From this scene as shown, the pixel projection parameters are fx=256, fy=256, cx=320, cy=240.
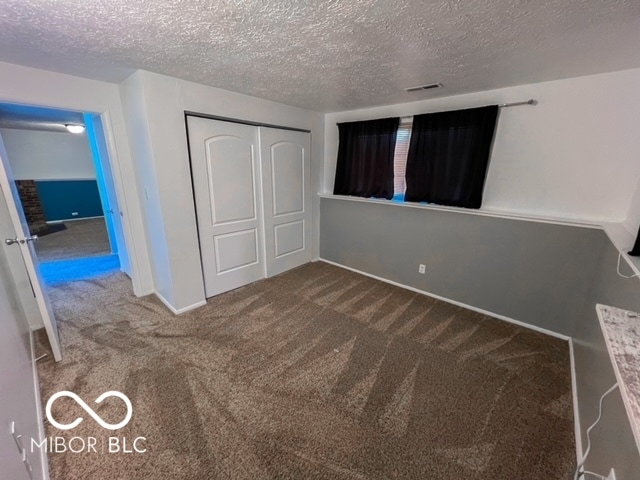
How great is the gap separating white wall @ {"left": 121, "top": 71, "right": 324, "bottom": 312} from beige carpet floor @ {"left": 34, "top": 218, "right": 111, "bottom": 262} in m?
2.72

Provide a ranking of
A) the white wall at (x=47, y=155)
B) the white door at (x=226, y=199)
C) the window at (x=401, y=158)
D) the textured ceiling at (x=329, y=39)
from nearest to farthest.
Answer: the textured ceiling at (x=329, y=39) < the white door at (x=226, y=199) < the window at (x=401, y=158) < the white wall at (x=47, y=155)

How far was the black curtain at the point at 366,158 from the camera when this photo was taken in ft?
10.3

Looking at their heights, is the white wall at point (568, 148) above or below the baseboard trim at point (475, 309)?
above

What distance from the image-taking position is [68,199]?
6.73 metres

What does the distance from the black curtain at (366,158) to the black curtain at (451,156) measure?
0.98 feet

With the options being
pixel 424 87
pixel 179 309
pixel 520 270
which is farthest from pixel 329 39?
pixel 179 309

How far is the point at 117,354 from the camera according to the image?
2045 millimetres

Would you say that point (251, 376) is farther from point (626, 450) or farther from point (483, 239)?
point (483, 239)

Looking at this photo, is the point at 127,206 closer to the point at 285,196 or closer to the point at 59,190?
the point at 285,196

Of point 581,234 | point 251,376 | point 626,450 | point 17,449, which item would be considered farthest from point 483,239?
point 17,449

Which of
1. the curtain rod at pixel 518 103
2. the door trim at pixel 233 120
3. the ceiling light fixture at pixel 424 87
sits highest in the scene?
the ceiling light fixture at pixel 424 87

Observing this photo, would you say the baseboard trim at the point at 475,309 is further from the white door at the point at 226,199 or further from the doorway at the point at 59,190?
the doorway at the point at 59,190

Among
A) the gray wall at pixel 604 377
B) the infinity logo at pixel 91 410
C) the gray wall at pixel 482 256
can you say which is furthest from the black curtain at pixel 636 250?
the infinity logo at pixel 91 410

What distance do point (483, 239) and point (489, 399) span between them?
1.49 m
